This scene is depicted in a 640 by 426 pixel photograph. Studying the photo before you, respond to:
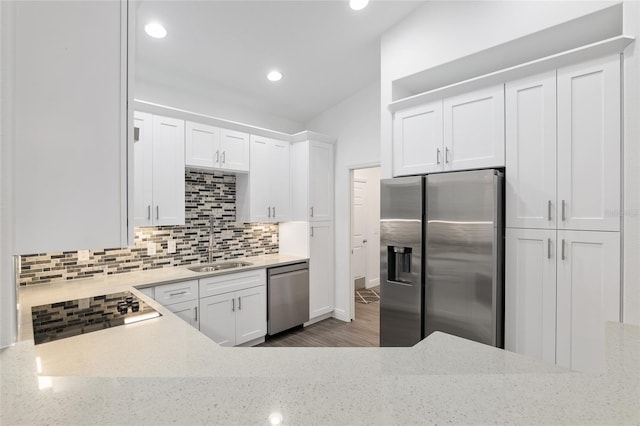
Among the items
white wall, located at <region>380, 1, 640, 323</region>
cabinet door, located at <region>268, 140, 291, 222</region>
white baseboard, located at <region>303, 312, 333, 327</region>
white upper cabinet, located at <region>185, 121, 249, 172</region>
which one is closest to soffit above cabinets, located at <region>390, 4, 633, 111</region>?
white wall, located at <region>380, 1, 640, 323</region>

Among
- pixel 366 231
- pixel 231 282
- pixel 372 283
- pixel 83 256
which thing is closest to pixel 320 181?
pixel 231 282

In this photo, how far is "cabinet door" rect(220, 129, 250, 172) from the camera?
347 centimetres

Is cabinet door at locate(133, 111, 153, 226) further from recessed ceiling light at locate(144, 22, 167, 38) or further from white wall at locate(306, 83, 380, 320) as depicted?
white wall at locate(306, 83, 380, 320)

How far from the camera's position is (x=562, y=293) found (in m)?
2.02

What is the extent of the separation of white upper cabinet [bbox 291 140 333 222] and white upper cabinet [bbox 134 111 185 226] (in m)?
1.47

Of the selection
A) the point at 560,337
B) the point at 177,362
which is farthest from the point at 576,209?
A: the point at 177,362

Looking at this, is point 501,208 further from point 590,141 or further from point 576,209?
point 590,141

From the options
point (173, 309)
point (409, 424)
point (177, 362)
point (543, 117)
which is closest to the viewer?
point (409, 424)

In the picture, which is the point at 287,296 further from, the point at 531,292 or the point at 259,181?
the point at 531,292

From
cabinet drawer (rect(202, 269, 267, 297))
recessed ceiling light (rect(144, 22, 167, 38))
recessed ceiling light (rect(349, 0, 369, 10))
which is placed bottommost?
cabinet drawer (rect(202, 269, 267, 297))

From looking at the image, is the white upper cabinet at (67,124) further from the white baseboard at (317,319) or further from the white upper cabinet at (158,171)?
the white baseboard at (317,319)

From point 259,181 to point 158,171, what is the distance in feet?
3.78

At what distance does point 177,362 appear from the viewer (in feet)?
3.97

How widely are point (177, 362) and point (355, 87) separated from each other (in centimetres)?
368
